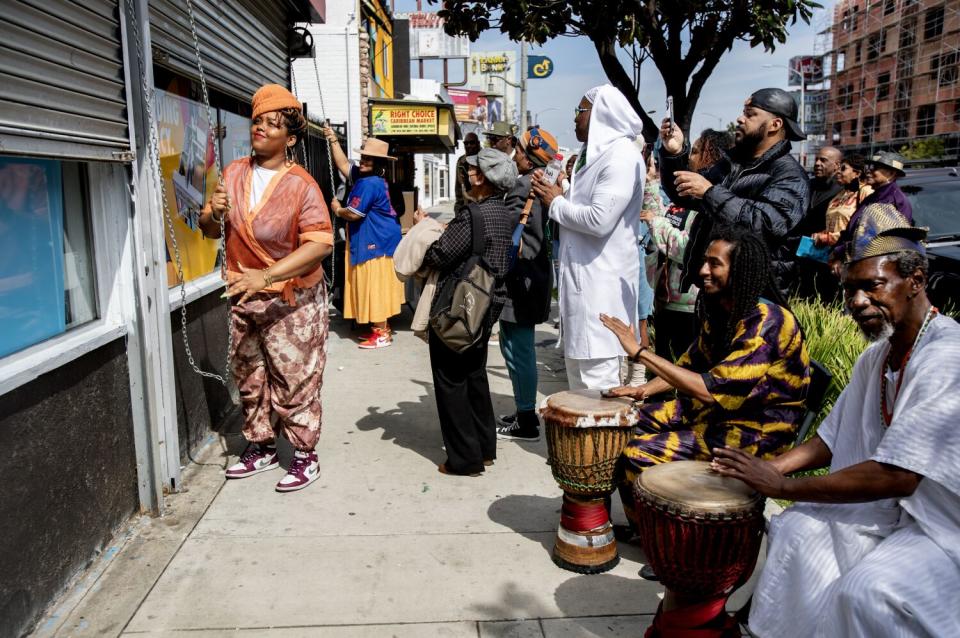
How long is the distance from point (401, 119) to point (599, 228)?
10134mm

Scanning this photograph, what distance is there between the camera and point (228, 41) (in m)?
5.44

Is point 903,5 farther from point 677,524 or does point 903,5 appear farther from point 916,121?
point 677,524

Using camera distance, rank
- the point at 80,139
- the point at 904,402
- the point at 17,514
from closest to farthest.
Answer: the point at 904,402, the point at 17,514, the point at 80,139

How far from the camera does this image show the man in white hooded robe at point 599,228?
13.4 feet

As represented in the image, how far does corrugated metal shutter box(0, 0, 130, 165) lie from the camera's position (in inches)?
107

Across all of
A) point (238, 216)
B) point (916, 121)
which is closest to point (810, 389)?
point (238, 216)

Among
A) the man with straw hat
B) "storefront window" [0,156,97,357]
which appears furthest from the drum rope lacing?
"storefront window" [0,156,97,357]

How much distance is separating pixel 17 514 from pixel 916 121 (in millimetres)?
71560

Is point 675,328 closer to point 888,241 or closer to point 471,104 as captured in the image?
point 888,241

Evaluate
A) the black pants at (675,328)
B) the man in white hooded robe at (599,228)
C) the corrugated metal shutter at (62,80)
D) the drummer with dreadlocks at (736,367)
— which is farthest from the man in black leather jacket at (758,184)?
the corrugated metal shutter at (62,80)

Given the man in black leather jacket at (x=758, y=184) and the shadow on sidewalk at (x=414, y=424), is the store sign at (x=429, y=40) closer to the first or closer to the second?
the shadow on sidewalk at (x=414, y=424)

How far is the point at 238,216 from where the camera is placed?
13.4 ft

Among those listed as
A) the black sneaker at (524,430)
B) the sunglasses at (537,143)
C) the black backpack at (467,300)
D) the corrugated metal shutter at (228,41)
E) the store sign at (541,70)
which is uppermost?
the store sign at (541,70)

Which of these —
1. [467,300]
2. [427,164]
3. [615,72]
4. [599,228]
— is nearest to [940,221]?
[615,72]
